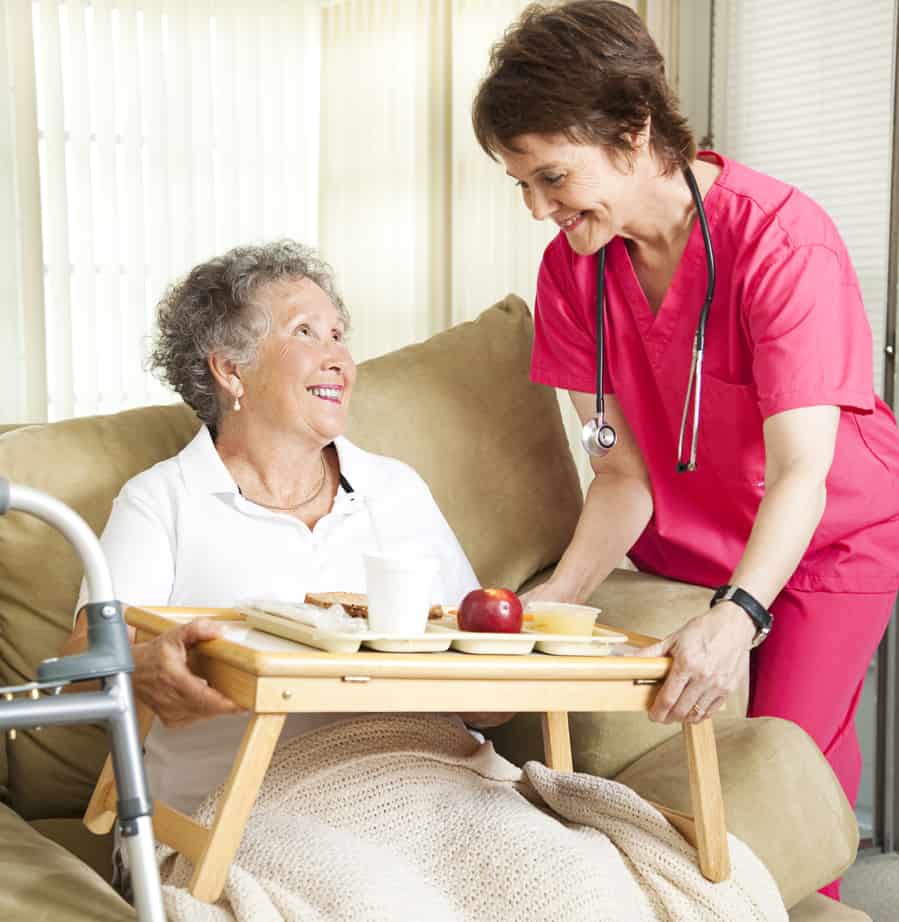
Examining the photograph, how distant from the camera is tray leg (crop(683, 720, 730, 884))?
1.38 meters

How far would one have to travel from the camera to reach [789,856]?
1547mm

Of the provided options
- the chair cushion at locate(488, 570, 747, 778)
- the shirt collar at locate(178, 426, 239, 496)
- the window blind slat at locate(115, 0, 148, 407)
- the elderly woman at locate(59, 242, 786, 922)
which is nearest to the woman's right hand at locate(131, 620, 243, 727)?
the elderly woman at locate(59, 242, 786, 922)

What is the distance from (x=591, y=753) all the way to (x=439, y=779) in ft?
1.16

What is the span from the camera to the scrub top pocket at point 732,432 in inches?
71.7

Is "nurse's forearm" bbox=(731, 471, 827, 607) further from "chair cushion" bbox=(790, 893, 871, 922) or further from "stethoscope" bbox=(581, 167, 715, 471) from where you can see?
"chair cushion" bbox=(790, 893, 871, 922)

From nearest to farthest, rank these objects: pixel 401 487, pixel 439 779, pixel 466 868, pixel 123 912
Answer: pixel 123 912
pixel 466 868
pixel 439 779
pixel 401 487

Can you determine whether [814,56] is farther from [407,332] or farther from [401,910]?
[401,910]

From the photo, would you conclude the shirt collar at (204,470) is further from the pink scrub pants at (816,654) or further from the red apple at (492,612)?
the pink scrub pants at (816,654)

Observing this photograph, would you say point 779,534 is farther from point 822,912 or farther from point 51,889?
point 51,889

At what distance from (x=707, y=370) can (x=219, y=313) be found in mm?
707

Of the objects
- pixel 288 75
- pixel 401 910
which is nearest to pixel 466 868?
pixel 401 910

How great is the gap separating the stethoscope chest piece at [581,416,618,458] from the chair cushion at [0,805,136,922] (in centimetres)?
93

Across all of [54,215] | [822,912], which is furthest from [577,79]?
[54,215]

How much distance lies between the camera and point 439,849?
1.41 metres
